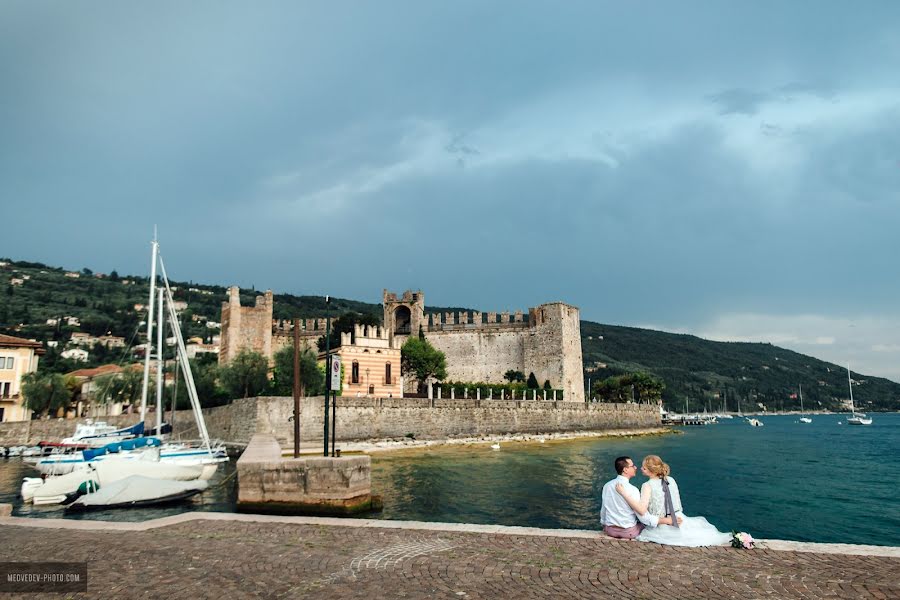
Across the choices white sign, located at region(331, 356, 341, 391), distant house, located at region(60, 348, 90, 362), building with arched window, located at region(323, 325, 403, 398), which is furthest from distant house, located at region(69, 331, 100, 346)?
white sign, located at region(331, 356, 341, 391)

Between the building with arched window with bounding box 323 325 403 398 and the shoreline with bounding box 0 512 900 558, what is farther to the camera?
the building with arched window with bounding box 323 325 403 398

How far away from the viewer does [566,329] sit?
59.3 meters

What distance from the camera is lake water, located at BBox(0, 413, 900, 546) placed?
15.9m

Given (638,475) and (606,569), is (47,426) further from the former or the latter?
(606,569)

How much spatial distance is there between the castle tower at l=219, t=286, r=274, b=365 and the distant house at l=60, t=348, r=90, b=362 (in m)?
51.6

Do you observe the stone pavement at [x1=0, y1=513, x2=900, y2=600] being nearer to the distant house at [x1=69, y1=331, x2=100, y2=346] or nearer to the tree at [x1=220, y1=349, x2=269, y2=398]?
the tree at [x1=220, y1=349, x2=269, y2=398]

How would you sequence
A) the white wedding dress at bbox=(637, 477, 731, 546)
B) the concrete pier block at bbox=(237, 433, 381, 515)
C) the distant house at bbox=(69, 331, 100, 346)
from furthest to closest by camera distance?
the distant house at bbox=(69, 331, 100, 346)
the concrete pier block at bbox=(237, 433, 381, 515)
the white wedding dress at bbox=(637, 477, 731, 546)

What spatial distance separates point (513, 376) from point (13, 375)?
43.7 metres

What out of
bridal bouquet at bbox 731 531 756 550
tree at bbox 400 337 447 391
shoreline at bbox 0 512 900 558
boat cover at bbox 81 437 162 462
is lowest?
boat cover at bbox 81 437 162 462

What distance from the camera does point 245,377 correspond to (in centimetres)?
4312

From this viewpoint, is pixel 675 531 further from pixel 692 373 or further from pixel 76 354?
pixel 692 373

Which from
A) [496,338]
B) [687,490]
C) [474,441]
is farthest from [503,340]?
[687,490]

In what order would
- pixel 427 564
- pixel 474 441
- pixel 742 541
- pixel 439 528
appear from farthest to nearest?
pixel 474 441, pixel 439 528, pixel 742 541, pixel 427 564

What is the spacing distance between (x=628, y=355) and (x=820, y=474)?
155m
